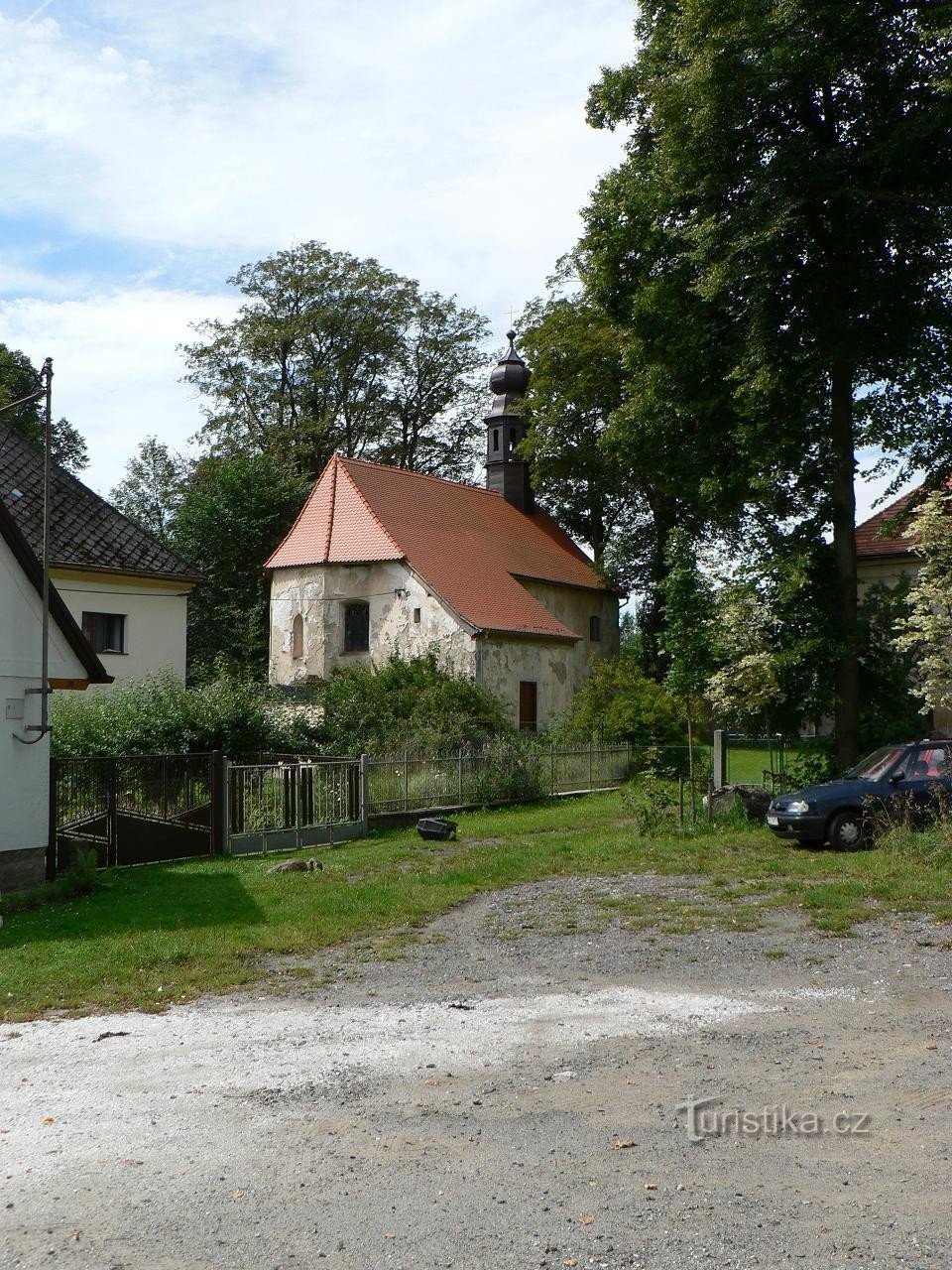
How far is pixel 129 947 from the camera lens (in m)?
10.6

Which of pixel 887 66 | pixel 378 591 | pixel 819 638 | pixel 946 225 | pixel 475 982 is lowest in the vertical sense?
pixel 475 982

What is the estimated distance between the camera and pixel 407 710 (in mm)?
30438

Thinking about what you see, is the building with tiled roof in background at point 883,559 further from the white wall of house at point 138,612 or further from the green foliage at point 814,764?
the white wall of house at point 138,612

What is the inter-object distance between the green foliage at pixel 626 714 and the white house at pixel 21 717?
18967 mm

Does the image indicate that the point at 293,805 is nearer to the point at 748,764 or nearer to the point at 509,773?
the point at 509,773

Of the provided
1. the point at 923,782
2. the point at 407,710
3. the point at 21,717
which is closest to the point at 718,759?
the point at 923,782

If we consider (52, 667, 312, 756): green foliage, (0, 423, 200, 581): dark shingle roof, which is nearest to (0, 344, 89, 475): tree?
(0, 423, 200, 581): dark shingle roof

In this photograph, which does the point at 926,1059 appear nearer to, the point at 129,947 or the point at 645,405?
the point at 129,947

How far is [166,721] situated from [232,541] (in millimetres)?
25290

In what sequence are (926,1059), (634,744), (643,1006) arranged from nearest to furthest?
(926,1059), (643,1006), (634,744)

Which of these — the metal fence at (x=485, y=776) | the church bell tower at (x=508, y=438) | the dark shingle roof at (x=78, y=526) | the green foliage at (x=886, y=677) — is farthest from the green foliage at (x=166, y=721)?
the church bell tower at (x=508, y=438)

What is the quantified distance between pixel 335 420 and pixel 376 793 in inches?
1305

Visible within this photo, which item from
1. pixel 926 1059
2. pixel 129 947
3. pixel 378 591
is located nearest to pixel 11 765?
pixel 129 947

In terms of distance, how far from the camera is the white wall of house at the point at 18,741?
14.1 metres
